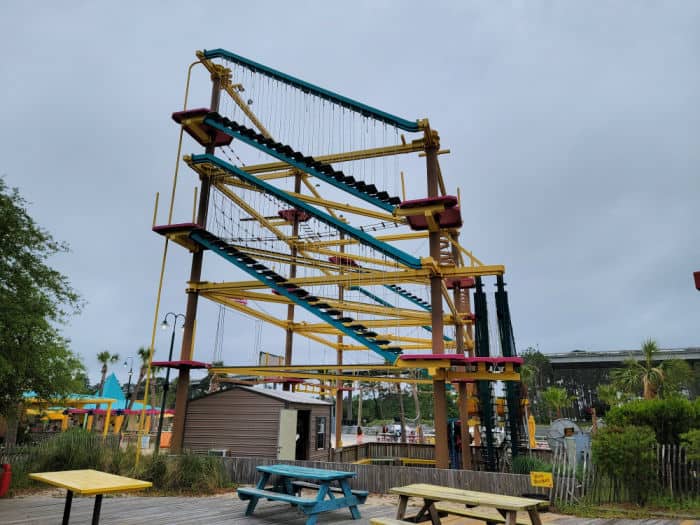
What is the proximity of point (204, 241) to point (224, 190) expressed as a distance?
9.75 feet

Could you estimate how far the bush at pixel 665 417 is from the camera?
1180cm

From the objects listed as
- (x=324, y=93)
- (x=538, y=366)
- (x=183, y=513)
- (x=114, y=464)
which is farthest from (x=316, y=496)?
(x=538, y=366)

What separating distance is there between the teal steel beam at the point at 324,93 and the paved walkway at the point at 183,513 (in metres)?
11.7

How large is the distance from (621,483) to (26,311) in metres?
14.6

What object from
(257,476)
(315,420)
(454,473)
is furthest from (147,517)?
(315,420)

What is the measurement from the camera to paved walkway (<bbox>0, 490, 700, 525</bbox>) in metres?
8.81

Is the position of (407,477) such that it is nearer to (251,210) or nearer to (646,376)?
(251,210)

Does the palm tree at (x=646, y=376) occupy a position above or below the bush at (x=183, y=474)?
above

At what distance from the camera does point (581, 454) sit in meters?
12.2

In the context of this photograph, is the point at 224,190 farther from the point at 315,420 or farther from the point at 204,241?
the point at 315,420

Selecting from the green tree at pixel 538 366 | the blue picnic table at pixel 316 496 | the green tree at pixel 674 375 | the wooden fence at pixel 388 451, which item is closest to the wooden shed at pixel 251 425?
the wooden fence at pixel 388 451

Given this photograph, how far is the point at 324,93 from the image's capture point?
703 inches

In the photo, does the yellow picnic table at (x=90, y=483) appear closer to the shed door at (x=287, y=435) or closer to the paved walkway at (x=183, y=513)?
the paved walkway at (x=183, y=513)

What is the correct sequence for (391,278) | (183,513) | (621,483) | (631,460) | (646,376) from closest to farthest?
(183,513)
(631,460)
(621,483)
(391,278)
(646,376)
